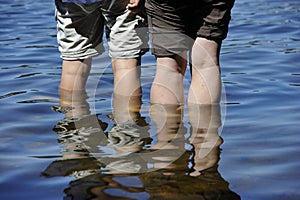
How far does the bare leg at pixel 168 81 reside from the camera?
372 centimetres

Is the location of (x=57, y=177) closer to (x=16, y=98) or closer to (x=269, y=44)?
(x=16, y=98)

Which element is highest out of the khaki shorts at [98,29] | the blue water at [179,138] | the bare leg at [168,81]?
the khaki shorts at [98,29]

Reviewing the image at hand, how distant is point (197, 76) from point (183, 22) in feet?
1.16

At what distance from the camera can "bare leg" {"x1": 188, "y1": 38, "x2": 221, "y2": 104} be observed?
12.1 ft

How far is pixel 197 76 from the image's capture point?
3.73 meters

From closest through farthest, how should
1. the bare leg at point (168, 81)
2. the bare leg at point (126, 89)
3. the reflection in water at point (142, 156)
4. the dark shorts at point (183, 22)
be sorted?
the reflection in water at point (142, 156)
the dark shorts at point (183, 22)
the bare leg at point (168, 81)
the bare leg at point (126, 89)

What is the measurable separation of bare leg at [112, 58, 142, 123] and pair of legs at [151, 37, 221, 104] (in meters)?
0.51

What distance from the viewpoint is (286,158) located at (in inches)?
132

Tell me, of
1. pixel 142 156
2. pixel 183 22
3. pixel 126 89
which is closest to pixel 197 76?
pixel 183 22

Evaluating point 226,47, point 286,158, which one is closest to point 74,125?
point 286,158

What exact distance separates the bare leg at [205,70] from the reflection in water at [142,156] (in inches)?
4.6

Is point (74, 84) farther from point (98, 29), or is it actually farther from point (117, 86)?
point (98, 29)

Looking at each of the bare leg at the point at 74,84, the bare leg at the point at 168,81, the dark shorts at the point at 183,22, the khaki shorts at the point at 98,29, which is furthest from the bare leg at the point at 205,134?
the bare leg at the point at 74,84

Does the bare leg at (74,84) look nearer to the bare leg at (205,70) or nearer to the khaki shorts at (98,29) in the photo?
the khaki shorts at (98,29)
